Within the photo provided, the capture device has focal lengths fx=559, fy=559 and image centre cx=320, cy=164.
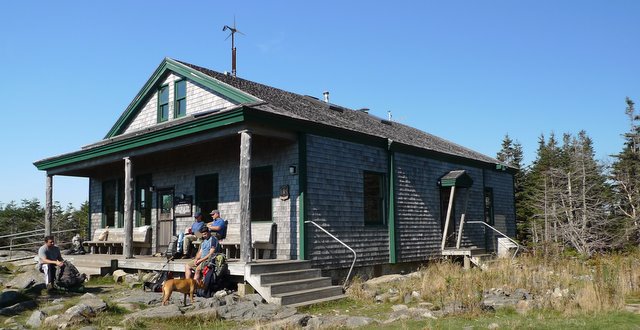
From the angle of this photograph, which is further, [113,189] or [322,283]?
[113,189]

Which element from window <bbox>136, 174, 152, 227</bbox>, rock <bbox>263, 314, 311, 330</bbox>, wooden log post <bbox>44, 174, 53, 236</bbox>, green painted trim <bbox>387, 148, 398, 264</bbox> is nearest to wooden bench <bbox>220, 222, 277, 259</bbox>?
green painted trim <bbox>387, 148, 398, 264</bbox>

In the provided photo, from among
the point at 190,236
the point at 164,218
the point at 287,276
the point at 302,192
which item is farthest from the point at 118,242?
the point at 287,276

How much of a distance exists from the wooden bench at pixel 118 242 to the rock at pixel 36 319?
23.3 ft

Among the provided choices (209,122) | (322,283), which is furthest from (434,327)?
(209,122)

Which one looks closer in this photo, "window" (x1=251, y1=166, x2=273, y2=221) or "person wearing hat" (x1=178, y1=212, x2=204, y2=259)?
"person wearing hat" (x1=178, y1=212, x2=204, y2=259)

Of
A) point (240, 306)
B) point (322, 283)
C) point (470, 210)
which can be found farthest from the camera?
point (470, 210)

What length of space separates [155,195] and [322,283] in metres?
7.58

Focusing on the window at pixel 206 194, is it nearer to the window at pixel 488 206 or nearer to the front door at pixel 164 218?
the front door at pixel 164 218

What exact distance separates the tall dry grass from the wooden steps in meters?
0.86

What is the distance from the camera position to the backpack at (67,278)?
12.2 m

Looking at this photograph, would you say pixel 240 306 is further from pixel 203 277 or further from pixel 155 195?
pixel 155 195

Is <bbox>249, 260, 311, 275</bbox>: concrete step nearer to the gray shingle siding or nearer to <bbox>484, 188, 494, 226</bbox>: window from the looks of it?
the gray shingle siding

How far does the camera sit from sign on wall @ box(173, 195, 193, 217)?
52.7ft

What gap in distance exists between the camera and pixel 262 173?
47.0 ft
